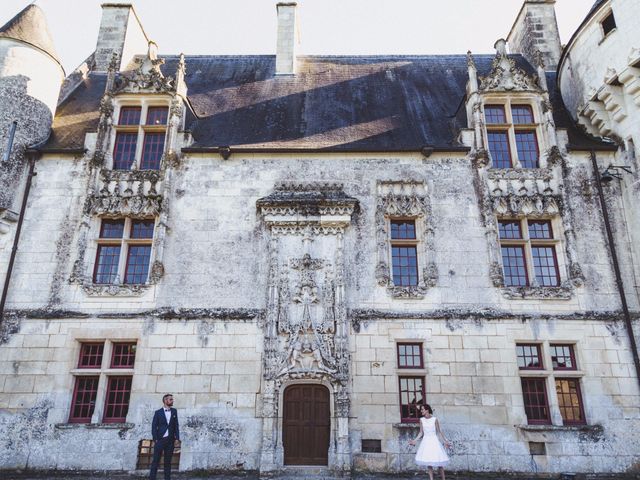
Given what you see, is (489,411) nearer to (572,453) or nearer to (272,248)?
(572,453)

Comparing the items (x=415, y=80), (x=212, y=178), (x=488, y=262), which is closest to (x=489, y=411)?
(x=488, y=262)

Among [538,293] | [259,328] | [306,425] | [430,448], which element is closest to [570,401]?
[538,293]

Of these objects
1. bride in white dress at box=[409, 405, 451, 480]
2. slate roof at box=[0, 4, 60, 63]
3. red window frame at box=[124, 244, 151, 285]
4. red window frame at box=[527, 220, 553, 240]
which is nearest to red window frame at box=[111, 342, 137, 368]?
red window frame at box=[124, 244, 151, 285]

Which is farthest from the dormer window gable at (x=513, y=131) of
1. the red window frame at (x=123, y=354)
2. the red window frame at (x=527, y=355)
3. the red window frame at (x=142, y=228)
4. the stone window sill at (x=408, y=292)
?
the red window frame at (x=123, y=354)

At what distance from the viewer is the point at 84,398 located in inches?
447

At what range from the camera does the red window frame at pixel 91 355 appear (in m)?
11.6

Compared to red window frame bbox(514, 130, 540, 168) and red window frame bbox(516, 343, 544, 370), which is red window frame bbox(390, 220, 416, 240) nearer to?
red window frame bbox(514, 130, 540, 168)

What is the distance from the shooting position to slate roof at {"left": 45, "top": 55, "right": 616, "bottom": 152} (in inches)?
532

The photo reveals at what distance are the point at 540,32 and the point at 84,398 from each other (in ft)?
57.2

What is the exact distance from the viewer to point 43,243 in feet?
40.0

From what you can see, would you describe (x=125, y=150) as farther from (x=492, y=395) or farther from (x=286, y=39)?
(x=492, y=395)

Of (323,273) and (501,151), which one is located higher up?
(501,151)

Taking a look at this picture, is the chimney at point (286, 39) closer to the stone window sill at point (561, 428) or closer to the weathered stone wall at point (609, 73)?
the weathered stone wall at point (609, 73)

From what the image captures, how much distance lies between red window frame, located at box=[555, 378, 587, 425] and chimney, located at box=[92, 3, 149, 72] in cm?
1539
